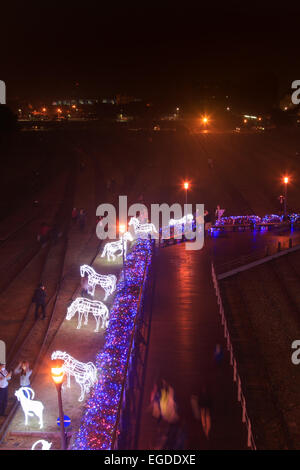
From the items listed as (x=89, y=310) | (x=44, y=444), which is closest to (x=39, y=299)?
(x=89, y=310)

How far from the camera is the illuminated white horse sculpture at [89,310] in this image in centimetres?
1452

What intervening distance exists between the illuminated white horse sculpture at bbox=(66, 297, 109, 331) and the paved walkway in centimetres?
138

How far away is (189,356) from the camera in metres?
12.6

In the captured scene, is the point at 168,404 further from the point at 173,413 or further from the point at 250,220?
the point at 250,220

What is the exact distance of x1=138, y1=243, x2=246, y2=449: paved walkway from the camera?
964 cm

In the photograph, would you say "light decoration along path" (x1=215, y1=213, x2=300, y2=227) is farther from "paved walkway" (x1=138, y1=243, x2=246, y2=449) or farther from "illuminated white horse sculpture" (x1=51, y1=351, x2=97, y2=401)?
"illuminated white horse sculpture" (x1=51, y1=351, x2=97, y2=401)

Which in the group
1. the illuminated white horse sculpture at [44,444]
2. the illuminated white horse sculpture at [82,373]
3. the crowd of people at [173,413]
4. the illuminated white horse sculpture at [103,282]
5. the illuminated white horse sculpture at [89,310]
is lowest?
the illuminated white horse sculpture at [44,444]

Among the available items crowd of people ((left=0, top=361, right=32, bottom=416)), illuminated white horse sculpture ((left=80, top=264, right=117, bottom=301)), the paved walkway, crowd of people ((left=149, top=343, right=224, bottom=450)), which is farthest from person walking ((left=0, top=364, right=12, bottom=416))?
illuminated white horse sculpture ((left=80, top=264, right=117, bottom=301))

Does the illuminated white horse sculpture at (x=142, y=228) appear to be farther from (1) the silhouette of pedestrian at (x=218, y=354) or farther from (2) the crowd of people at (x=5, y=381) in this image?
(2) the crowd of people at (x=5, y=381)

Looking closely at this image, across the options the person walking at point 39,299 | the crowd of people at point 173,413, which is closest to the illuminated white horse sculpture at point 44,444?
the crowd of people at point 173,413

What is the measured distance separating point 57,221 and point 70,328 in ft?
51.0

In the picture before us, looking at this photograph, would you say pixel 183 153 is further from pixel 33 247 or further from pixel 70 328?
pixel 70 328

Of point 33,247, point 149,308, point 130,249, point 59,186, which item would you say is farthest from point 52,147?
point 149,308

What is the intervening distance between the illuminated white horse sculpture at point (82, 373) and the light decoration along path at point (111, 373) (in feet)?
0.66
